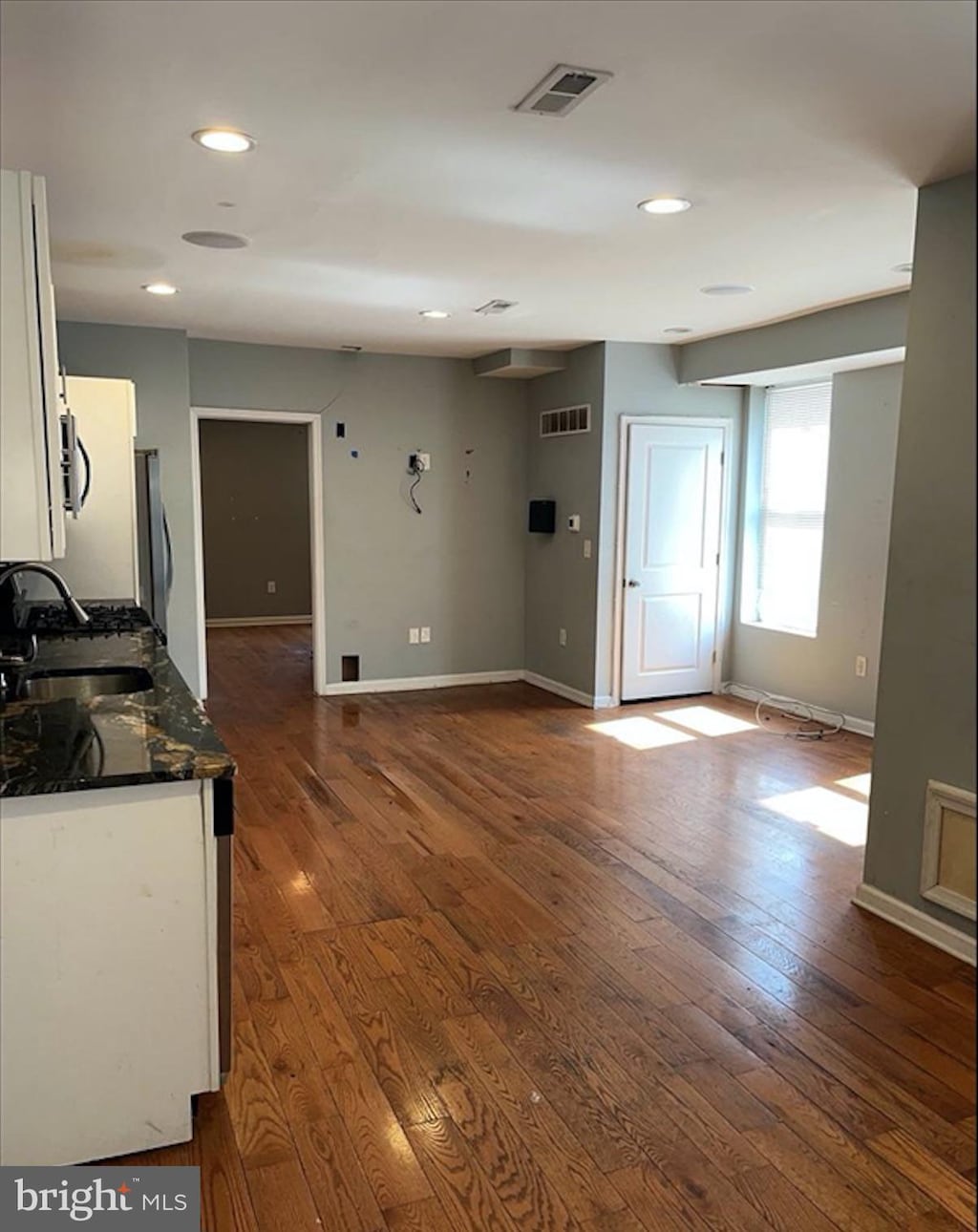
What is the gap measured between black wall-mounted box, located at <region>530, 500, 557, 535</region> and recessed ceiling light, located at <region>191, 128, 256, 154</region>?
422 centimetres

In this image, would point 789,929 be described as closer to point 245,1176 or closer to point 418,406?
point 245,1176

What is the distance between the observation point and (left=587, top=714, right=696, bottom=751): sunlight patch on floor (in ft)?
18.1

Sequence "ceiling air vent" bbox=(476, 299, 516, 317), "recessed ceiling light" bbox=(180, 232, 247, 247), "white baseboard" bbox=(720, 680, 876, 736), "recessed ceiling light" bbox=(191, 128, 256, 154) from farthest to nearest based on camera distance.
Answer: "white baseboard" bbox=(720, 680, 876, 736), "ceiling air vent" bbox=(476, 299, 516, 317), "recessed ceiling light" bbox=(180, 232, 247, 247), "recessed ceiling light" bbox=(191, 128, 256, 154)

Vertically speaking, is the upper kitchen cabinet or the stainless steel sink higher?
the upper kitchen cabinet

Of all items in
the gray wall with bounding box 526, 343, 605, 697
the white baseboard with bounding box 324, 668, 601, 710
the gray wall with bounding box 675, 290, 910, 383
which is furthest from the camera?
the white baseboard with bounding box 324, 668, 601, 710

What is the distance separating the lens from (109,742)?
6.89ft

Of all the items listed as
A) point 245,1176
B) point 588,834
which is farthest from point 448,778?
point 245,1176

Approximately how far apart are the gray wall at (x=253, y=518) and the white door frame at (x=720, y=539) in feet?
14.8

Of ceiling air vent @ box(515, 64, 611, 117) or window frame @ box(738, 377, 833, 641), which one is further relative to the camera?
window frame @ box(738, 377, 833, 641)

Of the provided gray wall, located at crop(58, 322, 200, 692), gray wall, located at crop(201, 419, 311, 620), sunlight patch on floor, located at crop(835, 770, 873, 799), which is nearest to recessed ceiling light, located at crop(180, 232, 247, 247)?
gray wall, located at crop(58, 322, 200, 692)

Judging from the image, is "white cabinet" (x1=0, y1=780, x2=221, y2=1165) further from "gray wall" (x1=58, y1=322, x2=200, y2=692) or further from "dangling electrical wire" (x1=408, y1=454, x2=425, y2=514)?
"dangling electrical wire" (x1=408, y1=454, x2=425, y2=514)

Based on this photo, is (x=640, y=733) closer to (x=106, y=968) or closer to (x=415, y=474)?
(x=415, y=474)

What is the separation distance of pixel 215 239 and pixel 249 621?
271 inches

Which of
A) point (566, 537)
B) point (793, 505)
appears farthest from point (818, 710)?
point (566, 537)
